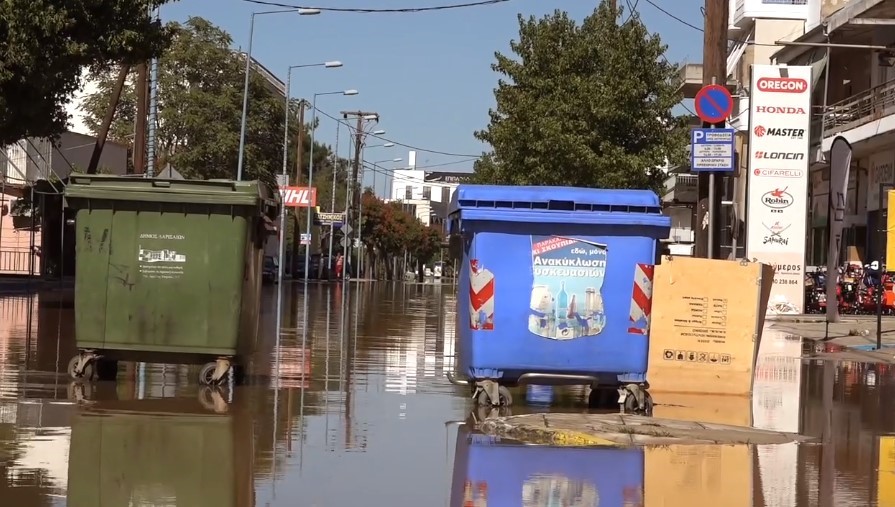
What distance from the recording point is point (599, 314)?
38.6 feet

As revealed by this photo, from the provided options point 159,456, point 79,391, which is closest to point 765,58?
point 79,391

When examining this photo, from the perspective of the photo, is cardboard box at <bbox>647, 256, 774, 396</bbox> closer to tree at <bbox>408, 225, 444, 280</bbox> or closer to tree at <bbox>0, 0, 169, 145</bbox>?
tree at <bbox>0, 0, 169, 145</bbox>

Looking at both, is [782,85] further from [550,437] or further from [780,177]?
[550,437]

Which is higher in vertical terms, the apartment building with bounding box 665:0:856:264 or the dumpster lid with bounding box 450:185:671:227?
the apartment building with bounding box 665:0:856:264

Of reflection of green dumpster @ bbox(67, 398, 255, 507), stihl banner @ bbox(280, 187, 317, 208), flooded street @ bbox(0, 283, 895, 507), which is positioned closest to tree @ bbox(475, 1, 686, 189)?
flooded street @ bbox(0, 283, 895, 507)

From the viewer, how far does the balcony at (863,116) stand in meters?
32.5

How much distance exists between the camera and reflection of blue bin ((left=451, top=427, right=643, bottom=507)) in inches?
301

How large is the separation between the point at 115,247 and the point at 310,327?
431 inches

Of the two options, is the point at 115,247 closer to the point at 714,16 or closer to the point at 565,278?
the point at 565,278

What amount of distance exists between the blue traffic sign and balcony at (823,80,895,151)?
49.6ft

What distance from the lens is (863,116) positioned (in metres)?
36.6

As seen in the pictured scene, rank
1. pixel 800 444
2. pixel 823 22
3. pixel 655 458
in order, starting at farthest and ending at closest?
pixel 823 22 < pixel 800 444 < pixel 655 458

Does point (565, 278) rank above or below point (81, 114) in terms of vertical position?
below

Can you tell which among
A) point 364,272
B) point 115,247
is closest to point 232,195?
point 115,247
